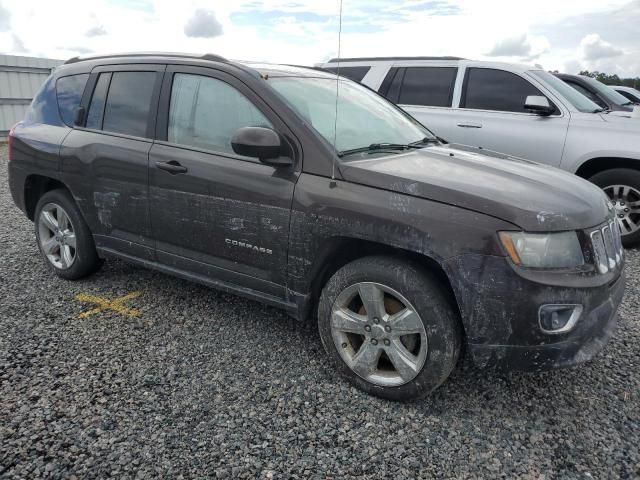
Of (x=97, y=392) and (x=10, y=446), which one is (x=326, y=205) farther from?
(x=10, y=446)

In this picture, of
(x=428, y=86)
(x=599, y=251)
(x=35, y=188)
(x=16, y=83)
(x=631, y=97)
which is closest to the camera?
(x=599, y=251)

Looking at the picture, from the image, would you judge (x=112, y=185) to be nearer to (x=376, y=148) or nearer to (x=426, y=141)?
(x=376, y=148)

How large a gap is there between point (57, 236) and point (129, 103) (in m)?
1.38

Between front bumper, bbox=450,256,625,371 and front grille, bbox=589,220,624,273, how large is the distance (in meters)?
0.09

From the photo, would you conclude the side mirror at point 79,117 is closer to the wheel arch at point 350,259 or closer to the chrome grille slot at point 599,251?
the wheel arch at point 350,259

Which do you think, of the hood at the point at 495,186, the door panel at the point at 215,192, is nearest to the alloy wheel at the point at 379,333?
the door panel at the point at 215,192

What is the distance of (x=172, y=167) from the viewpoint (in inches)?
129

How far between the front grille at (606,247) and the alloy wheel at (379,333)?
0.91 m

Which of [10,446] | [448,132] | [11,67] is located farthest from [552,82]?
[11,67]

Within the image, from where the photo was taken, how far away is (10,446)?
91.5 inches

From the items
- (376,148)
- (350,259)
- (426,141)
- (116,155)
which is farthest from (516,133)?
(116,155)

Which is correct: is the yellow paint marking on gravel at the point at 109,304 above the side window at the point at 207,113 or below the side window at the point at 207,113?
below

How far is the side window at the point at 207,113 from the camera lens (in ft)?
10.2

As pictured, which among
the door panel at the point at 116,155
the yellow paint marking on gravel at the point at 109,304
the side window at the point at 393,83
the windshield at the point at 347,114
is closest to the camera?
the windshield at the point at 347,114
